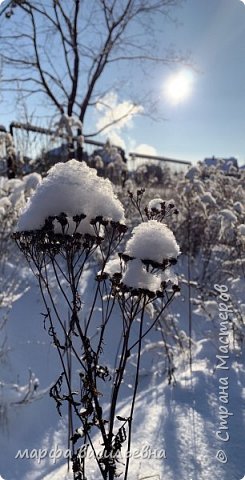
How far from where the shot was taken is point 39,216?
4.61 feet

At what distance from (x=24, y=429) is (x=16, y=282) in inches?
77.0

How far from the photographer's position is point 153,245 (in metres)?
1.39

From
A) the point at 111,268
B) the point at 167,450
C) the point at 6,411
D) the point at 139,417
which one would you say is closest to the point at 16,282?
the point at 6,411

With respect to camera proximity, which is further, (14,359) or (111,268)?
(14,359)

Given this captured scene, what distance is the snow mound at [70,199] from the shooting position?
1.40 metres

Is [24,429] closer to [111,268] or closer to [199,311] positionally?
[111,268]

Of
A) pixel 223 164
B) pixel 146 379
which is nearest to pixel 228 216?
pixel 146 379

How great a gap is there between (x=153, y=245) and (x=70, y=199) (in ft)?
1.05

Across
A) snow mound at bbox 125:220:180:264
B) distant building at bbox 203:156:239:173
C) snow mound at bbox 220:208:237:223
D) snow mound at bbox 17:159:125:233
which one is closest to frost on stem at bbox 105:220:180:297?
snow mound at bbox 125:220:180:264

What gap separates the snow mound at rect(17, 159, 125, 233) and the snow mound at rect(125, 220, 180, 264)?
0.10 meters

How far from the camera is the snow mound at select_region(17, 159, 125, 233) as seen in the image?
140cm

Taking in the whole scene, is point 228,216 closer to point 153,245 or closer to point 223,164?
point 153,245

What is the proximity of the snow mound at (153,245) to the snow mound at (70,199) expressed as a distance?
0.10 meters

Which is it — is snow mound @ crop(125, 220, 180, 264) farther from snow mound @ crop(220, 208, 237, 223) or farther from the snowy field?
snow mound @ crop(220, 208, 237, 223)
